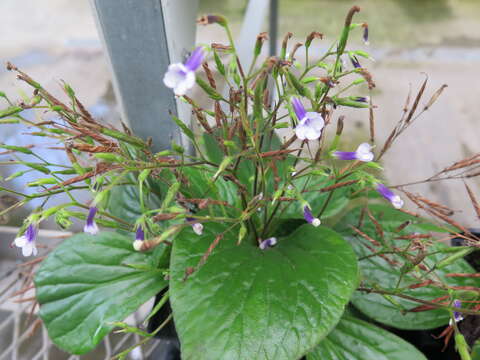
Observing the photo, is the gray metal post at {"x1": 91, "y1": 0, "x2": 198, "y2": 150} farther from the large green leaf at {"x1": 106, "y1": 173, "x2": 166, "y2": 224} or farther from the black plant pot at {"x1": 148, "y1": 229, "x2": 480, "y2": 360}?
the black plant pot at {"x1": 148, "y1": 229, "x2": 480, "y2": 360}

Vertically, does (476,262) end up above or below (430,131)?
above

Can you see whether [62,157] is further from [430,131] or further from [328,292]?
[430,131]

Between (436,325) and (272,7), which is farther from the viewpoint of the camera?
(272,7)

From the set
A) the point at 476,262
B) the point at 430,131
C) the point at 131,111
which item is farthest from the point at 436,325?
the point at 430,131

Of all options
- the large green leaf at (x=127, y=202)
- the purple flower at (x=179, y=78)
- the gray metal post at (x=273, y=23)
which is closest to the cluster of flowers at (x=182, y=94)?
the purple flower at (x=179, y=78)

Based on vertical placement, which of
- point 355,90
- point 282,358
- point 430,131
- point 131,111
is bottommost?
point 430,131

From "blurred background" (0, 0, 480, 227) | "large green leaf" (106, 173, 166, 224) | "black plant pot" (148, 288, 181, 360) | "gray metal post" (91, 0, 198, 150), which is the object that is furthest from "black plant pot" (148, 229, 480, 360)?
"blurred background" (0, 0, 480, 227)

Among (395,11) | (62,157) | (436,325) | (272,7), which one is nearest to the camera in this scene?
(436,325)
